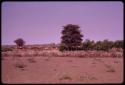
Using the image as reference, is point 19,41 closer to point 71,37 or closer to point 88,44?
point 71,37

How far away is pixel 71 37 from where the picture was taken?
1538 inches

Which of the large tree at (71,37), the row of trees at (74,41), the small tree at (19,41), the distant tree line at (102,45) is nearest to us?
the distant tree line at (102,45)

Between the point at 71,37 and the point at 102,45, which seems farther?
the point at 71,37

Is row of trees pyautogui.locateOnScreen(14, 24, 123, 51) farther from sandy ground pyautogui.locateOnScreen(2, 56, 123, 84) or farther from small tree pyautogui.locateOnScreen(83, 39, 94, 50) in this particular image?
sandy ground pyautogui.locateOnScreen(2, 56, 123, 84)

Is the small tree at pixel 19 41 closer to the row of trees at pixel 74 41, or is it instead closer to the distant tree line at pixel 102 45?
the row of trees at pixel 74 41

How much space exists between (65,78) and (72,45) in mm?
27624

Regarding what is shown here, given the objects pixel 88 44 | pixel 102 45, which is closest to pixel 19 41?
pixel 88 44

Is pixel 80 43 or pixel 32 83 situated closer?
pixel 32 83

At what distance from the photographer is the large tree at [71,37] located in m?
38.5

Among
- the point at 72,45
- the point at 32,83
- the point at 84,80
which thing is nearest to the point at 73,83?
the point at 84,80

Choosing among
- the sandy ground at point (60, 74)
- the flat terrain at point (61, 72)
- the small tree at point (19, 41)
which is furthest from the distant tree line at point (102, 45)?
the sandy ground at point (60, 74)

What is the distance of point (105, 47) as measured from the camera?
32.4 meters

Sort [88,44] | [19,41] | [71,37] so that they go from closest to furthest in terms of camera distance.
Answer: [88,44] < [71,37] < [19,41]

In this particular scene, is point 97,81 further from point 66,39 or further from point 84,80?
point 66,39
